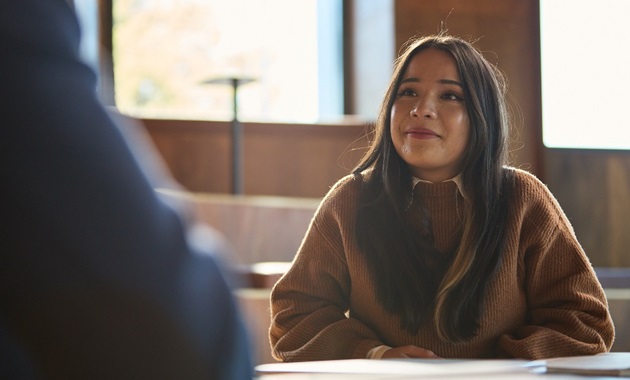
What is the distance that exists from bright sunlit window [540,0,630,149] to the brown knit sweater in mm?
3398

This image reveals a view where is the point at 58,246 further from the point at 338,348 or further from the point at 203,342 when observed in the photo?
the point at 338,348

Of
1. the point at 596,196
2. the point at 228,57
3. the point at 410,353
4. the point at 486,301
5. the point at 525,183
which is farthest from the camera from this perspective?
the point at 228,57

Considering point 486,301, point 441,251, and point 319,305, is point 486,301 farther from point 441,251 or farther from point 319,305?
point 319,305

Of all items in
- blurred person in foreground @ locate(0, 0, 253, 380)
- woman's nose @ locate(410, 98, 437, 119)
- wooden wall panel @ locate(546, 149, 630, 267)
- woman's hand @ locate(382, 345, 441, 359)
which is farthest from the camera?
wooden wall panel @ locate(546, 149, 630, 267)

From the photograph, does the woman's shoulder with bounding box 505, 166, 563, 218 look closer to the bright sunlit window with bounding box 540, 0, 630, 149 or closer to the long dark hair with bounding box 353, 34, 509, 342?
the long dark hair with bounding box 353, 34, 509, 342

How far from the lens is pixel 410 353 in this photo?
1.48 metres

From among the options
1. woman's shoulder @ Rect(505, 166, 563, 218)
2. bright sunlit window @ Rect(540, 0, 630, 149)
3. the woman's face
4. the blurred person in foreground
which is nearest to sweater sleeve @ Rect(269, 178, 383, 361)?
the woman's face

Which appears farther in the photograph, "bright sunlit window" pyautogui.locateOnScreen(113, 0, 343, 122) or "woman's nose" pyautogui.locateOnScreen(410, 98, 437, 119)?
"bright sunlit window" pyautogui.locateOnScreen(113, 0, 343, 122)

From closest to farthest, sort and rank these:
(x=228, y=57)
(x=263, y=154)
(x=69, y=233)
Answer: (x=69, y=233) < (x=263, y=154) < (x=228, y=57)

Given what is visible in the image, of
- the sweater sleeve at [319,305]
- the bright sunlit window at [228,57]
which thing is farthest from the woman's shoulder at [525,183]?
the bright sunlit window at [228,57]

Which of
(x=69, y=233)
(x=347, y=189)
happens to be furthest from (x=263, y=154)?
(x=69, y=233)

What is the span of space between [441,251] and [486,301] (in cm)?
13

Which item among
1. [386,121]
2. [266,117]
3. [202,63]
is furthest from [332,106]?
[386,121]

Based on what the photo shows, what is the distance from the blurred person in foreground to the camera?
0.52m
